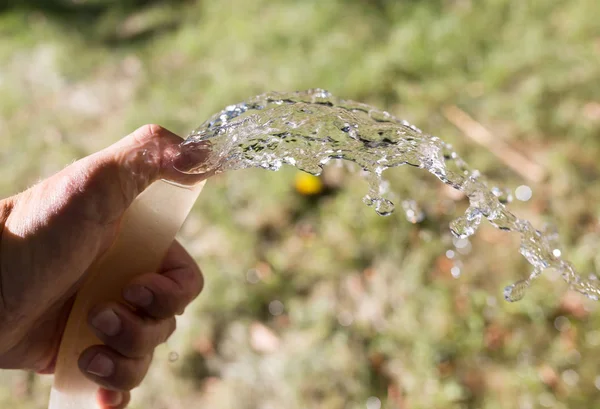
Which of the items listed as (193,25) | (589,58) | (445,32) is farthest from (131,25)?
(589,58)

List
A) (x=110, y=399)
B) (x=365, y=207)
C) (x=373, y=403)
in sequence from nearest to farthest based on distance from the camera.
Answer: (x=110, y=399)
(x=373, y=403)
(x=365, y=207)

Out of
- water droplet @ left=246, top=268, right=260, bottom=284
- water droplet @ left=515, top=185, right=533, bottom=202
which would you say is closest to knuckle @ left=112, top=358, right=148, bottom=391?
water droplet @ left=246, top=268, right=260, bottom=284

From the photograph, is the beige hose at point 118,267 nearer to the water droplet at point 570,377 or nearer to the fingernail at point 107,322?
the fingernail at point 107,322

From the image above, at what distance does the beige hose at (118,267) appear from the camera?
4.39 ft

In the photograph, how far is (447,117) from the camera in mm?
2789

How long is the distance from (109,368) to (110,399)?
18 centimetres

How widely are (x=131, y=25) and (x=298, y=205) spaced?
2.18 m

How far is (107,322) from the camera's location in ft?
4.77

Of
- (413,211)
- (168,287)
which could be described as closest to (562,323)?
(413,211)

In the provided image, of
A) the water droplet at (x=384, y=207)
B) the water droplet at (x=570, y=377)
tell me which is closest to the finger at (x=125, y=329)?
the water droplet at (x=384, y=207)

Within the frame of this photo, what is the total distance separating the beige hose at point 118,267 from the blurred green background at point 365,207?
764 mm

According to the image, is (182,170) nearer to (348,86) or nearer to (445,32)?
(348,86)

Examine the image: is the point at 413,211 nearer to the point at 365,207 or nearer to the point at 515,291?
the point at 365,207

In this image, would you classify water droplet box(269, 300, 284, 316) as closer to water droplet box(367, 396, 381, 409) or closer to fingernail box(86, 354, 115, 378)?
water droplet box(367, 396, 381, 409)
